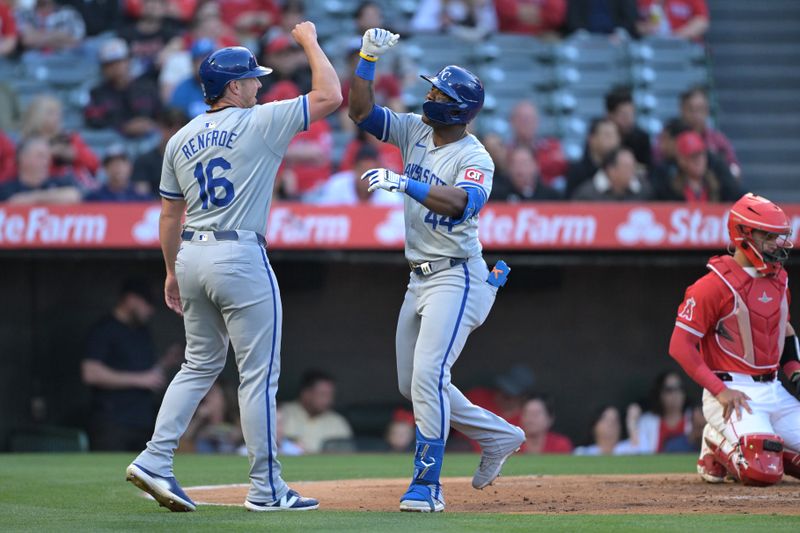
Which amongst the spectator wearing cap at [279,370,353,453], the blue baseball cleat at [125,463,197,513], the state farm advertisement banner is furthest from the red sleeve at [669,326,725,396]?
the spectator wearing cap at [279,370,353,453]

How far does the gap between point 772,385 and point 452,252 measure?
1.99 m

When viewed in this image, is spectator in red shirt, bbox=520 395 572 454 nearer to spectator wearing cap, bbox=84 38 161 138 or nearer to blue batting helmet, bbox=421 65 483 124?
spectator wearing cap, bbox=84 38 161 138

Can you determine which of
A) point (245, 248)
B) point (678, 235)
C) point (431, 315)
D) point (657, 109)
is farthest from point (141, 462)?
point (657, 109)

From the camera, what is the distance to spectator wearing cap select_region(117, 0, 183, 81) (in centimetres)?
1112

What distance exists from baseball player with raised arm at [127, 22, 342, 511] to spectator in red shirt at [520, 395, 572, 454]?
5008 millimetres

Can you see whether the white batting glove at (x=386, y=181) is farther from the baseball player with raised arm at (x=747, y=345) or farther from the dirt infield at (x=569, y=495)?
the baseball player with raised arm at (x=747, y=345)

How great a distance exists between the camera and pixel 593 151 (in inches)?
405

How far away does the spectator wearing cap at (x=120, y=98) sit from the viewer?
35.6ft

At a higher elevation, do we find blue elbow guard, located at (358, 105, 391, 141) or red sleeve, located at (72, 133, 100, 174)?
blue elbow guard, located at (358, 105, 391, 141)

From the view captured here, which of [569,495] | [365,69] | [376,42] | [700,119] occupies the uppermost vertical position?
[376,42]

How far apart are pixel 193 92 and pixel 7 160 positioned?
1.62 m

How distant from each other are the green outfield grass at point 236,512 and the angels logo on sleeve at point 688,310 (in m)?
1.42

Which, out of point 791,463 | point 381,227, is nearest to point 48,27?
point 381,227

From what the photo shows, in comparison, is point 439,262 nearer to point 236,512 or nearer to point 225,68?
point 225,68
